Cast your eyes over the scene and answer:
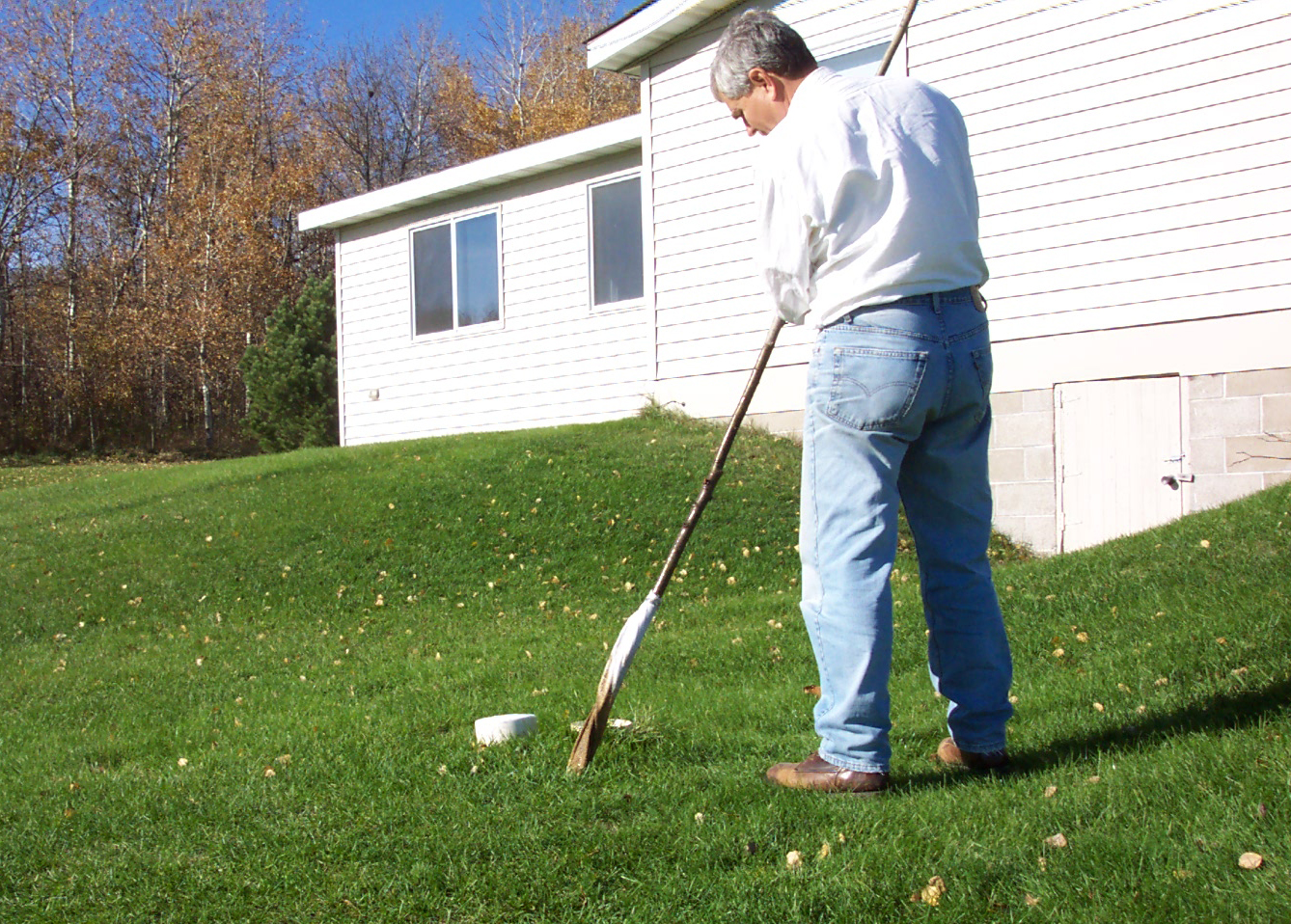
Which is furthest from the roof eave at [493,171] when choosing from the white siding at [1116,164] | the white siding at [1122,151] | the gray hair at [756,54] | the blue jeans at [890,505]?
the blue jeans at [890,505]

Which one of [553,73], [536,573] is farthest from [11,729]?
[553,73]

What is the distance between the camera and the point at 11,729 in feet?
17.0

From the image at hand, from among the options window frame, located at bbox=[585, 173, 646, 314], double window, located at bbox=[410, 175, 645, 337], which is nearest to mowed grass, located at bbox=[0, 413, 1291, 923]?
window frame, located at bbox=[585, 173, 646, 314]

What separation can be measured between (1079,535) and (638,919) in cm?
756

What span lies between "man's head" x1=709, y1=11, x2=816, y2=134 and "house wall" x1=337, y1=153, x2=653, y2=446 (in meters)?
9.01

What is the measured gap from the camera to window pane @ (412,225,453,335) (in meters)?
15.3

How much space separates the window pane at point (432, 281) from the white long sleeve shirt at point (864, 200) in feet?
41.5

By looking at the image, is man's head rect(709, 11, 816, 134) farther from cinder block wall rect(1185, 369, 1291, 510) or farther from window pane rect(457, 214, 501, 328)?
window pane rect(457, 214, 501, 328)

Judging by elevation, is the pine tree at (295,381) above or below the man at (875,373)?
above

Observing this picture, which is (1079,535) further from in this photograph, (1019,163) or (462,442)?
(462,442)

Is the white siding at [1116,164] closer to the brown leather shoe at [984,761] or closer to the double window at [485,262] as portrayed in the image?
the double window at [485,262]

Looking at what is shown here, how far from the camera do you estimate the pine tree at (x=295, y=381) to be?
23.9 m

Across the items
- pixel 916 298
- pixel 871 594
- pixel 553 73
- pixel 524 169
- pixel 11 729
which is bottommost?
pixel 11 729

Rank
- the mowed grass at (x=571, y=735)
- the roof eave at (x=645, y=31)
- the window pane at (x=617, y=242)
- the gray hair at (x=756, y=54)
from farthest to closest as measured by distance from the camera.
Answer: the window pane at (x=617, y=242) → the roof eave at (x=645, y=31) → the gray hair at (x=756, y=54) → the mowed grass at (x=571, y=735)
